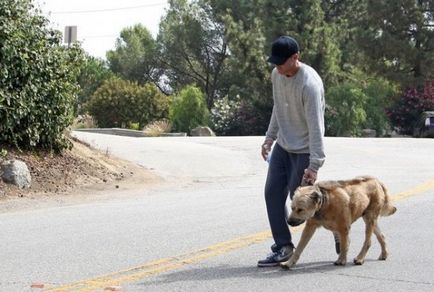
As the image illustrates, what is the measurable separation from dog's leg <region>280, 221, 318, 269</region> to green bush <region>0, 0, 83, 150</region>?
7355mm

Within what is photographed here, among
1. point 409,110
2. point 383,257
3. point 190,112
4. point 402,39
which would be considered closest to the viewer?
point 383,257

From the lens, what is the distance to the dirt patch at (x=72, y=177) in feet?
41.8

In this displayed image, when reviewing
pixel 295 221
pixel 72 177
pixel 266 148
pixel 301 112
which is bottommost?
pixel 72 177

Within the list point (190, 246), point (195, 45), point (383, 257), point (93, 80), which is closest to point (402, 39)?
point (195, 45)

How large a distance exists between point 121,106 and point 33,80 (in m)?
25.6

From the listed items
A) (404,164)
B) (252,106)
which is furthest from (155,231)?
(252,106)

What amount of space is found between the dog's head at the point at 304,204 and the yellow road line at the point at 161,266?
1266 mm

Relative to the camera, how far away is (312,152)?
267 inches

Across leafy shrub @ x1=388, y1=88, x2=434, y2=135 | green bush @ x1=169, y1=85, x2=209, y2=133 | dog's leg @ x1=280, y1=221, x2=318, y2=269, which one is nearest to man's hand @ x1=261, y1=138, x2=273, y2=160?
dog's leg @ x1=280, y1=221, x2=318, y2=269

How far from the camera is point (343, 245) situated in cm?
703

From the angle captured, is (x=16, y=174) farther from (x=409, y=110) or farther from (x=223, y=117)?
(x=409, y=110)

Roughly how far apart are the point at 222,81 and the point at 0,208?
42.9m

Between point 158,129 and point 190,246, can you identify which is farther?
point 158,129

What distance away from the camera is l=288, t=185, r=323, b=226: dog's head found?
652 cm
